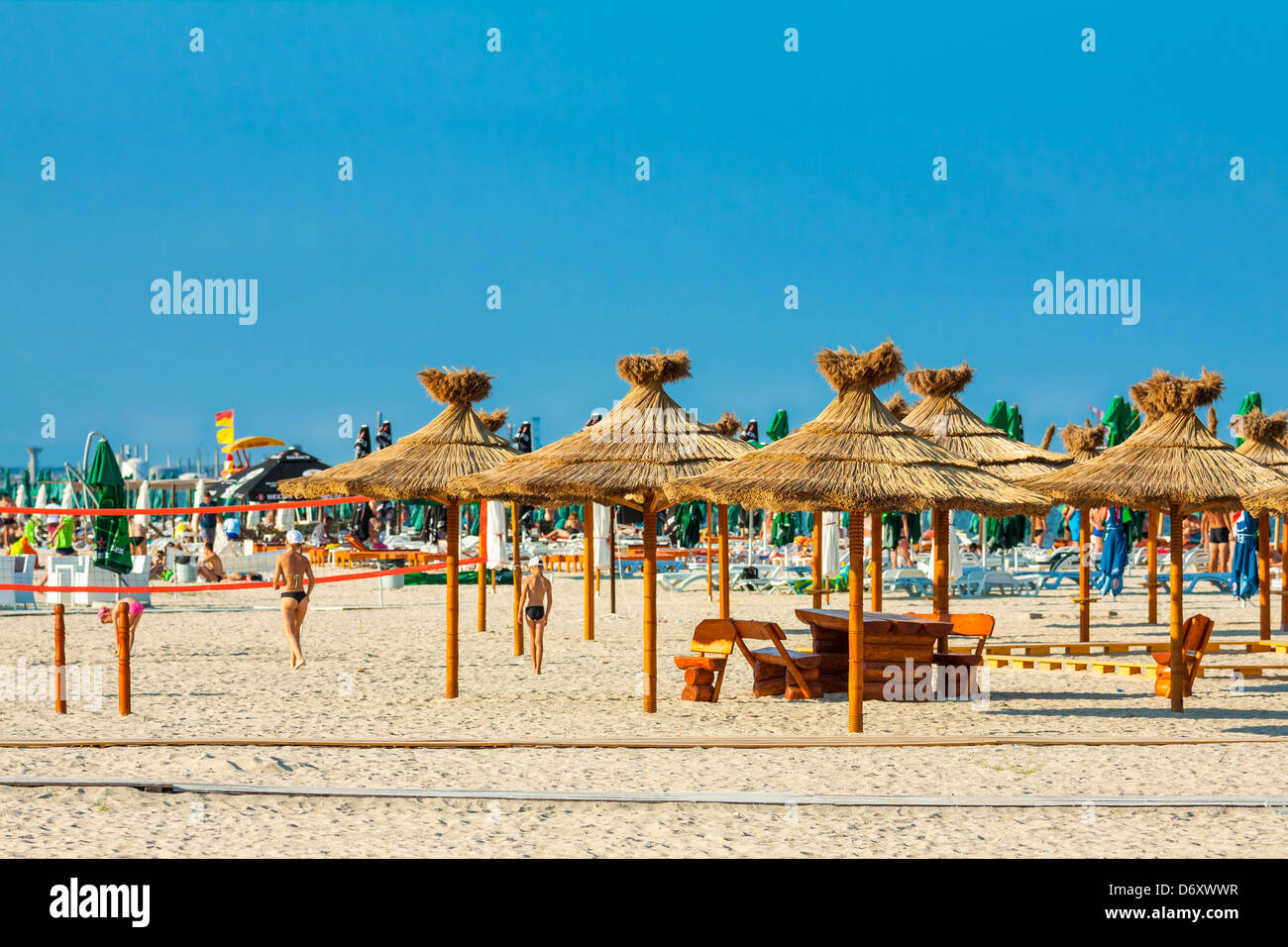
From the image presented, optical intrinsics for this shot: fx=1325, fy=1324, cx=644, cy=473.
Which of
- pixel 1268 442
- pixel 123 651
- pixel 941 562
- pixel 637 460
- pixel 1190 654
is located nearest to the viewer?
pixel 123 651

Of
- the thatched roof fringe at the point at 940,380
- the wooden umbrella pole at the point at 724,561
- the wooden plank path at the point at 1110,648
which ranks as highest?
the thatched roof fringe at the point at 940,380

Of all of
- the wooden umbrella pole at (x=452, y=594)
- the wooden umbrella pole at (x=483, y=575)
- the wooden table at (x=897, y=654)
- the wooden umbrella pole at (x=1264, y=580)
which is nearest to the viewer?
the wooden umbrella pole at (x=452, y=594)

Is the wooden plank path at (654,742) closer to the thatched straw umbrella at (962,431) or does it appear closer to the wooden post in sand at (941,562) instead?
the wooden post in sand at (941,562)

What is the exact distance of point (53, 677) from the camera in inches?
505

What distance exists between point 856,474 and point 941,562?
15.3 feet

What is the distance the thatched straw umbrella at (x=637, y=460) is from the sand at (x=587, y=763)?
5.23ft

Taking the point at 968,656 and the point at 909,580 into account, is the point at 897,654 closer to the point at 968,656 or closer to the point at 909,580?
the point at 968,656

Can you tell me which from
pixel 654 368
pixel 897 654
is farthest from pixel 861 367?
pixel 897 654

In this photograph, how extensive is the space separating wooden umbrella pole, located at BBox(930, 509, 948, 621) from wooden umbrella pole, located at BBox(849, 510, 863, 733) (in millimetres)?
3894

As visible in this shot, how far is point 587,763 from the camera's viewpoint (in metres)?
8.68

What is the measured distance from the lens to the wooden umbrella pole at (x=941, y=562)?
45.8 ft

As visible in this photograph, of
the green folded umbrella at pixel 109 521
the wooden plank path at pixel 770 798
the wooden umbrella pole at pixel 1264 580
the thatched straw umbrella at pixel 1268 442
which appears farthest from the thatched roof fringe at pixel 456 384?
the thatched straw umbrella at pixel 1268 442

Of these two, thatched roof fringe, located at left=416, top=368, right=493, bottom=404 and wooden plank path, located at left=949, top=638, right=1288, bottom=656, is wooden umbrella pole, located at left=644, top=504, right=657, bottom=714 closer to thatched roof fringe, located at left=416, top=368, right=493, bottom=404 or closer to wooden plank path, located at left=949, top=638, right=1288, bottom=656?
thatched roof fringe, located at left=416, top=368, right=493, bottom=404
